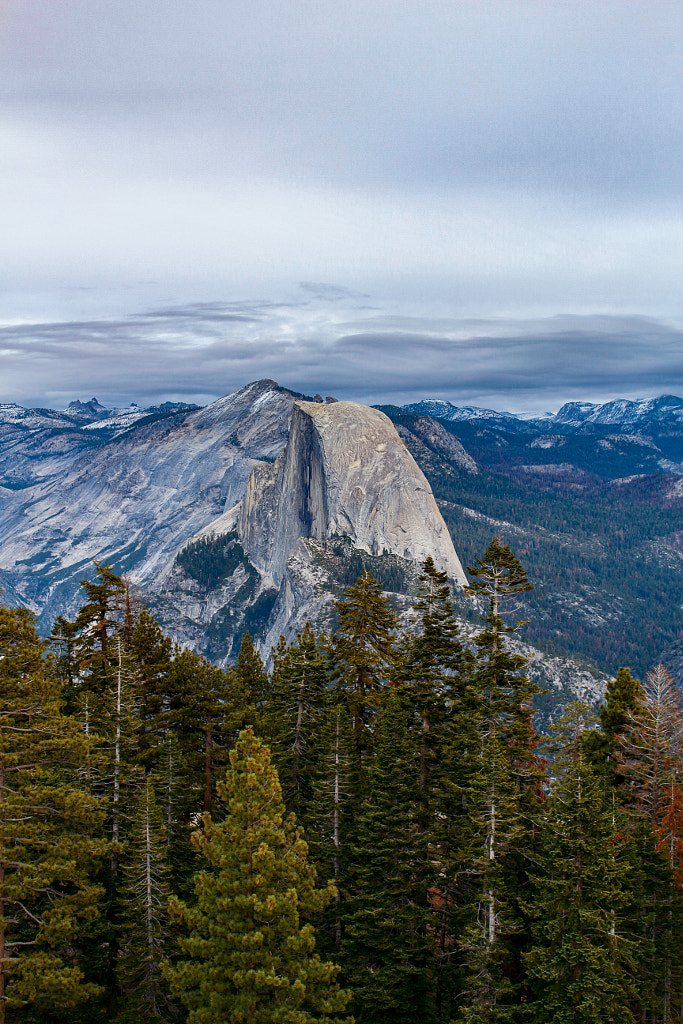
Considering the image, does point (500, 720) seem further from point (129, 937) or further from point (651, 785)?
point (129, 937)

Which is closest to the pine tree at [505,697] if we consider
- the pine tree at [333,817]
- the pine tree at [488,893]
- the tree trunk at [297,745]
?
the pine tree at [488,893]

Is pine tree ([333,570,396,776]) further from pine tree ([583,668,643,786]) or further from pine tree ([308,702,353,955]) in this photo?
pine tree ([583,668,643,786])

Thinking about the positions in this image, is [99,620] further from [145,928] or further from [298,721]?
[145,928]

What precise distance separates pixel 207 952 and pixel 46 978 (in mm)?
5192

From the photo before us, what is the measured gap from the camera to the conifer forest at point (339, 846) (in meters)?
22.7

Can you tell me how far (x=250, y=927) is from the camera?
2189 cm

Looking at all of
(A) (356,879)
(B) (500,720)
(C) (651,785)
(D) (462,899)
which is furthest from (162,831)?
(C) (651,785)

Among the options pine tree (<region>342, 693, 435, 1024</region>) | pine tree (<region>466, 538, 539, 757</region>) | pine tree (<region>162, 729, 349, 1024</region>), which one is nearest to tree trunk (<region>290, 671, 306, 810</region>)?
pine tree (<region>342, 693, 435, 1024</region>)

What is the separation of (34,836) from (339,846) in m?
14.1

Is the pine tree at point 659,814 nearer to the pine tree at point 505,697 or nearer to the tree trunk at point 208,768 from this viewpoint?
the pine tree at point 505,697

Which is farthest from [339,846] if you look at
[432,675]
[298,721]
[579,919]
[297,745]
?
[579,919]

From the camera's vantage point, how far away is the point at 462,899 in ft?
103

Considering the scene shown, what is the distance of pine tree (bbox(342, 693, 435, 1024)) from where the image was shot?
29.1 meters

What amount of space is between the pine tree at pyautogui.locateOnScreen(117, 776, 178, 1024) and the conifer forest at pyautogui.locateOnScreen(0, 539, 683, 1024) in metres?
0.11
